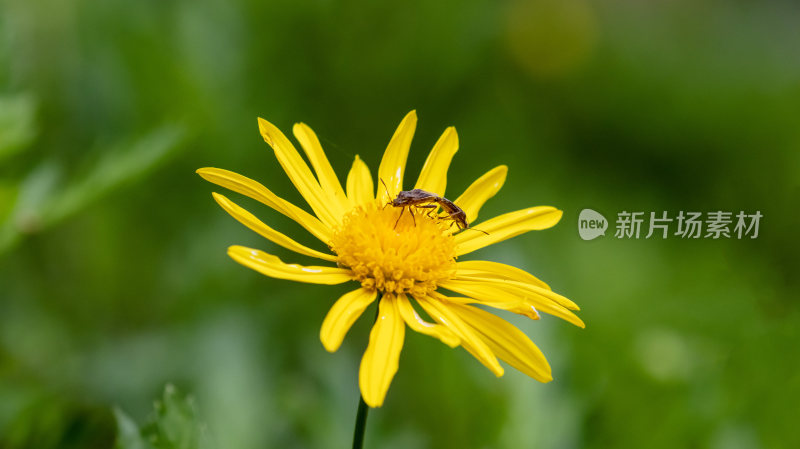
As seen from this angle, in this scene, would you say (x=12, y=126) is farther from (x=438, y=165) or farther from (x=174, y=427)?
(x=438, y=165)

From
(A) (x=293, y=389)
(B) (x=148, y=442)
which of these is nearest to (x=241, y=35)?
(A) (x=293, y=389)

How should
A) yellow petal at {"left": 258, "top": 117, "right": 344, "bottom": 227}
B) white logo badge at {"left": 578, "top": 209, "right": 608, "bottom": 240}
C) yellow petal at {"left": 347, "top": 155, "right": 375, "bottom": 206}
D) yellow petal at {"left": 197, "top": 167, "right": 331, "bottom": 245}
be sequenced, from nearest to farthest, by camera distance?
yellow petal at {"left": 197, "top": 167, "right": 331, "bottom": 245} → yellow petal at {"left": 258, "top": 117, "right": 344, "bottom": 227} → yellow petal at {"left": 347, "top": 155, "right": 375, "bottom": 206} → white logo badge at {"left": 578, "top": 209, "right": 608, "bottom": 240}

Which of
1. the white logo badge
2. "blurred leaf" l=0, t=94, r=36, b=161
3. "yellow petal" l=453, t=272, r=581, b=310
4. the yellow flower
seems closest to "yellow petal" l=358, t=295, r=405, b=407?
the yellow flower

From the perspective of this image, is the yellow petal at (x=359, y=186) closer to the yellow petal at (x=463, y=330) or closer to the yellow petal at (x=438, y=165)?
the yellow petal at (x=438, y=165)

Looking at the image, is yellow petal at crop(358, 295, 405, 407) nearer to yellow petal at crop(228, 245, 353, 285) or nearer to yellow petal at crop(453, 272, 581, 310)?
yellow petal at crop(228, 245, 353, 285)

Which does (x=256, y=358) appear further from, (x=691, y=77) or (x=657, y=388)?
(x=691, y=77)

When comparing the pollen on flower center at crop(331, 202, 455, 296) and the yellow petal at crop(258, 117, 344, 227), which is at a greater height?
the yellow petal at crop(258, 117, 344, 227)

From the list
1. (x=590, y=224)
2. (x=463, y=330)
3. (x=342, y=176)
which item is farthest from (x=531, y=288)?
(x=590, y=224)
